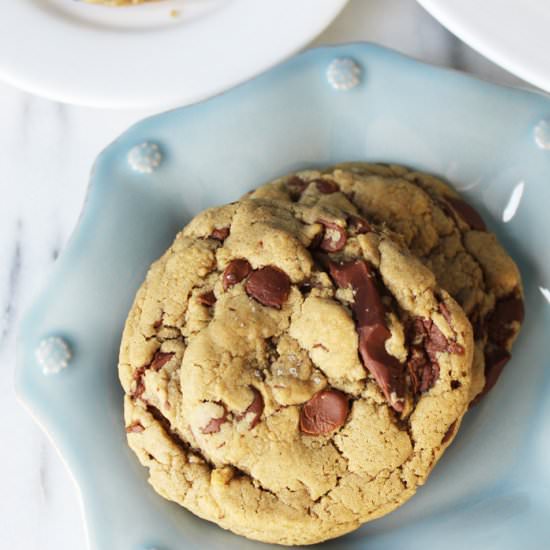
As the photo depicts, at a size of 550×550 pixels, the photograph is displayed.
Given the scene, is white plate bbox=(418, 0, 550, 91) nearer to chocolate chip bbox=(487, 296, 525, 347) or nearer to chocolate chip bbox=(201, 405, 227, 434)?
chocolate chip bbox=(487, 296, 525, 347)

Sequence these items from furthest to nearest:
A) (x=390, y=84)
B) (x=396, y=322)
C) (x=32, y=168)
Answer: (x=32, y=168)
(x=390, y=84)
(x=396, y=322)

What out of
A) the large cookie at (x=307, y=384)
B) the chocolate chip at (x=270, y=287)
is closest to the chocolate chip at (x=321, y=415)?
the large cookie at (x=307, y=384)

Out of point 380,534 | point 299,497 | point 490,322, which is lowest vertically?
point 380,534

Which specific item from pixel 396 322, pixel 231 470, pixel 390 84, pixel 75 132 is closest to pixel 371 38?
pixel 390 84

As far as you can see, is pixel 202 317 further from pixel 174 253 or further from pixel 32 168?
pixel 32 168

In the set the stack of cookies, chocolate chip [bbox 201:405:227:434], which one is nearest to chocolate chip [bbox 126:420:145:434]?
the stack of cookies

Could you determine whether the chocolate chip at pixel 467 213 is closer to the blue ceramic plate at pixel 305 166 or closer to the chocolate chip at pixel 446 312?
the blue ceramic plate at pixel 305 166

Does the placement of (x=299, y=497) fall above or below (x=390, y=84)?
below
